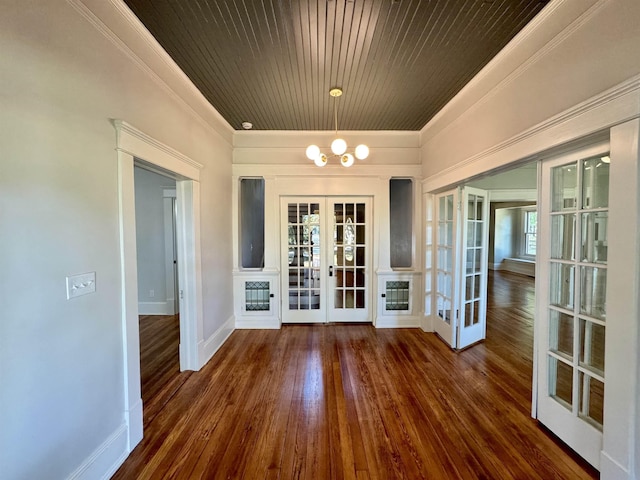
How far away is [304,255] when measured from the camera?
4223 millimetres

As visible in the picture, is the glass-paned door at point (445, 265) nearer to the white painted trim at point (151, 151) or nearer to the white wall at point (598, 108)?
the white wall at point (598, 108)

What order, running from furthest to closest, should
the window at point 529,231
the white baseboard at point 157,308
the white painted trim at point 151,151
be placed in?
the window at point 529,231 < the white baseboard at point 157,308 < the white painted trim at point 151,151

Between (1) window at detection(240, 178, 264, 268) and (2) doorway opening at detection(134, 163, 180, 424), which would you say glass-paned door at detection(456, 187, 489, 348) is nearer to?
(1) window at detection(240, 178, 264, 268)

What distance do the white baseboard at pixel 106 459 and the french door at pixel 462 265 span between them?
3404 millimetres

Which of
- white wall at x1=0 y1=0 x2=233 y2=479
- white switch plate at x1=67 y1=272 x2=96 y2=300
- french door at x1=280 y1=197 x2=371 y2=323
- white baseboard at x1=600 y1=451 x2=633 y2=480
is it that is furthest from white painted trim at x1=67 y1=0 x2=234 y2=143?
white baseboard at x1=600 y1=451 x2=633 y2=480

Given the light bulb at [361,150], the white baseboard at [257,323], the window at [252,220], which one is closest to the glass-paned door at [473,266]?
the light bulb at [361,150]

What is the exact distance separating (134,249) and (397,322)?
359cm

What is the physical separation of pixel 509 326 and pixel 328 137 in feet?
13.5

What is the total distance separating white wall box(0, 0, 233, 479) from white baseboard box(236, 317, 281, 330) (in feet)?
7.51

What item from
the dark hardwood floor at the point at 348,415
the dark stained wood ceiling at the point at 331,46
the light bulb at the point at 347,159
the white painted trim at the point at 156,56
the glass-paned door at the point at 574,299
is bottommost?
the dark hardwood floor at the point at 348,415

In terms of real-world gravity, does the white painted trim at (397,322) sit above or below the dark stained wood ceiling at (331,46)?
below

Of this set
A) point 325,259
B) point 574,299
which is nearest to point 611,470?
point 574,299

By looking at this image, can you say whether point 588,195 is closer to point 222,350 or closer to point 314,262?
point 314,262

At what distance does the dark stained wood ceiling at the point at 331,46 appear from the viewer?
69.5 inches
